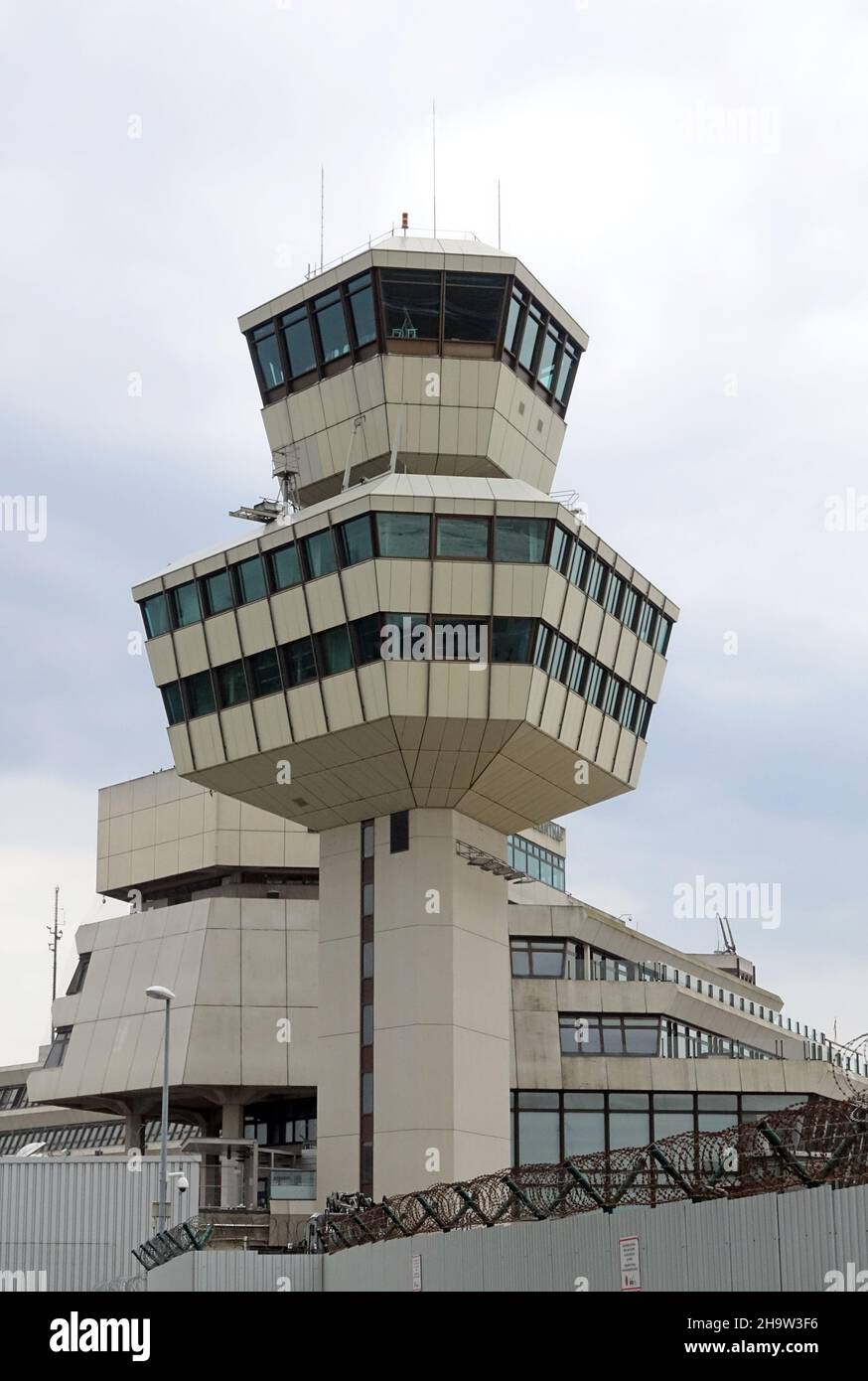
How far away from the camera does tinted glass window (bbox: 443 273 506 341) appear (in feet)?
162

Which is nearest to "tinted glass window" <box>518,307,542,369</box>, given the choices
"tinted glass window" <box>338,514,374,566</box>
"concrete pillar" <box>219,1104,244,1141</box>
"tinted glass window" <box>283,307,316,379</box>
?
"tinted glass window" <box>283,307,316,379</box>

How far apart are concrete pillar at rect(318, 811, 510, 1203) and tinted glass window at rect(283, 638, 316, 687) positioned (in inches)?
190

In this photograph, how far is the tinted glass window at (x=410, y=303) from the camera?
4928cm

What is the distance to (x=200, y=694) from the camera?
167 ft

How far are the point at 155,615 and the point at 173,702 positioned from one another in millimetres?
2647

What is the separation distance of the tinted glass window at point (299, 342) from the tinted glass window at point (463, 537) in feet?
29.2

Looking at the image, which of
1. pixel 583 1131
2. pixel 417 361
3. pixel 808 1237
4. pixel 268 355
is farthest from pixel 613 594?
pixel 808 1237

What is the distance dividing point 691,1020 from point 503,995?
13375 millimetres

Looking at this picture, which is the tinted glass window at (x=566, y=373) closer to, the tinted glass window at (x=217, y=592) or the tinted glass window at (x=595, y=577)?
the tinted glass window at (x=595, y=577)

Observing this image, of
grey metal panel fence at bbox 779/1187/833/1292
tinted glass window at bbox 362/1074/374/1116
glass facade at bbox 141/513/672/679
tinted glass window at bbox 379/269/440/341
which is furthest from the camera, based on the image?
tinted glass window at bbox 379/269/440/341

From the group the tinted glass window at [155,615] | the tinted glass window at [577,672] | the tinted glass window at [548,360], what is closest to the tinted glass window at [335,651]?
the tinted glass window at [577,672]

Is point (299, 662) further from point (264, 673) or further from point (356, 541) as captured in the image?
point (356, 541)

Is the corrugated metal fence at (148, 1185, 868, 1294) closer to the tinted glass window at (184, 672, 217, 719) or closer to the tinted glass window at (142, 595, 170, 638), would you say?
the tinted glass window at (184, 672, 217, 719)
